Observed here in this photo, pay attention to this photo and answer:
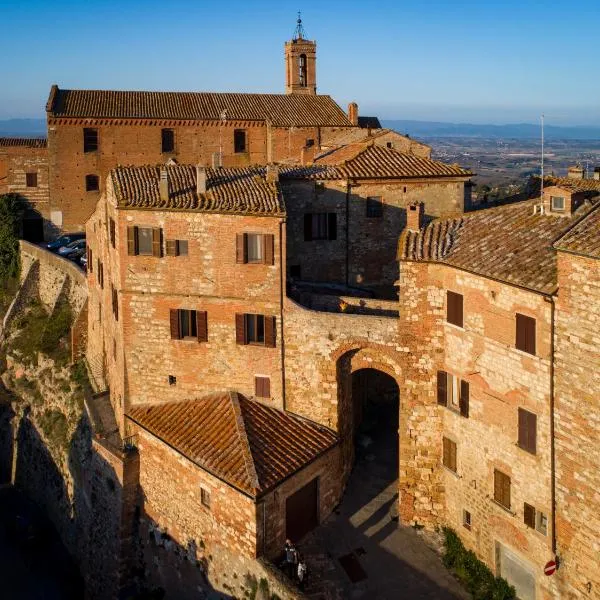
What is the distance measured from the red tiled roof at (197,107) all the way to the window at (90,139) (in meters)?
1.08

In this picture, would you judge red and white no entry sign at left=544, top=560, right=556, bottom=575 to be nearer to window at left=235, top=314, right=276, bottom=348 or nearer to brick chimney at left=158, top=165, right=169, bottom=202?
window at left=235, top=314, right=276, bottom=348

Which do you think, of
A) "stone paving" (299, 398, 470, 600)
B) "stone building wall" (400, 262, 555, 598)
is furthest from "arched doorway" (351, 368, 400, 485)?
"stone building wall" (400, 262, 555, 598)

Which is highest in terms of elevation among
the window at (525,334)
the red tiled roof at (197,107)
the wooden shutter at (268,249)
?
the red tiled roof at (197,107)

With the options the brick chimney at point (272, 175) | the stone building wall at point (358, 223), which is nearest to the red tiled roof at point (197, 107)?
the stone building wall at point (358, 223)

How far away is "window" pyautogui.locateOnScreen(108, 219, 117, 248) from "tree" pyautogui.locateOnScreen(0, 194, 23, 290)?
2270 cm

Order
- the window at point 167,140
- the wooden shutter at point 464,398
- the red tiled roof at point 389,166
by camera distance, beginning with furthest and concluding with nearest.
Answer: the window at point 167,140 → the red tiled roof at point 389,166 → the wooden shutter at point 464,398

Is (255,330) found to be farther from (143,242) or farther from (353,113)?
(353,113)

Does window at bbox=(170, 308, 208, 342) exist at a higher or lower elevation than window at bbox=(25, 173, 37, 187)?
lower

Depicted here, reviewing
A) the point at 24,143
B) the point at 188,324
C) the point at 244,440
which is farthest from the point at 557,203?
the point at 24,143

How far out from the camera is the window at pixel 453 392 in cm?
2289

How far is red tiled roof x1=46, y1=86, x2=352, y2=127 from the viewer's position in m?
53.9

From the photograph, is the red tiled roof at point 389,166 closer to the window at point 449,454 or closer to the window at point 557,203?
the window at point 557,203

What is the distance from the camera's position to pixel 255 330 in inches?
1032

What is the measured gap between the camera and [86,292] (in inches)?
1571
